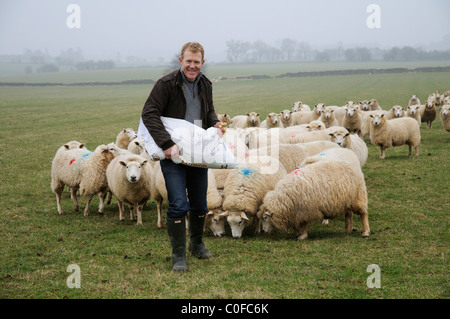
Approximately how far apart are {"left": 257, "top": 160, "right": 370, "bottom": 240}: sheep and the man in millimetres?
1591

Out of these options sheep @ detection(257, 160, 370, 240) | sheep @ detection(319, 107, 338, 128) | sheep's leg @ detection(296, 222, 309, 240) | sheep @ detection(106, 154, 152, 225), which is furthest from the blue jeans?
sheep @ detection(319, 107, 338, 128)

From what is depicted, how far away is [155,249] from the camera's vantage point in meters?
5.71

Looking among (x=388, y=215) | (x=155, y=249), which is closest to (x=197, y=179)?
(x=155, y=249)

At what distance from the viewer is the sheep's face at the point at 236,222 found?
19.9ft

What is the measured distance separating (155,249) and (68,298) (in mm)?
1688

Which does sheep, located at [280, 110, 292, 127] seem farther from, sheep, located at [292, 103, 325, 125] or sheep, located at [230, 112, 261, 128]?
sheep, located at [230, 112, 261, 128]

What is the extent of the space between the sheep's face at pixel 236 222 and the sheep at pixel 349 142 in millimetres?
4231

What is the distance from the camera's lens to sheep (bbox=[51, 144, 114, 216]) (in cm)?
761

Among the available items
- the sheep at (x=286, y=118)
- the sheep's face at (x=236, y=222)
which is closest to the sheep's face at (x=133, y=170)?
the sheep's face at (x=236, y=222)

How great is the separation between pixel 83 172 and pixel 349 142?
5.85 m

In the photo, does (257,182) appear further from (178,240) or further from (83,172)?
(83,172)

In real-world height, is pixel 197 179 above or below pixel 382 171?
above

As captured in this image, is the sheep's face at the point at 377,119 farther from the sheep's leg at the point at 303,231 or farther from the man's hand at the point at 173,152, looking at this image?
the man's hand at the point at 173,152
